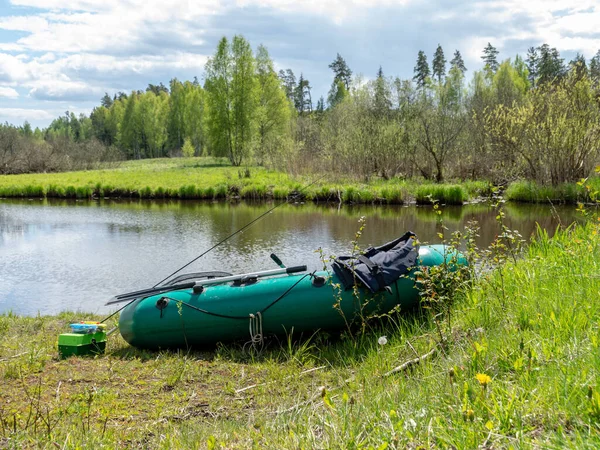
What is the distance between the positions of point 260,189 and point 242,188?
102cm

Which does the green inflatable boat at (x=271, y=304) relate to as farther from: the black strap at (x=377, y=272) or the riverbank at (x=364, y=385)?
the riverbank at (x=364, y=385)

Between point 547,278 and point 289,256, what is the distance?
7.28 m

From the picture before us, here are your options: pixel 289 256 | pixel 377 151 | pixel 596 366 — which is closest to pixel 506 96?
pixel 377 151

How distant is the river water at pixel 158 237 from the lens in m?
9.63

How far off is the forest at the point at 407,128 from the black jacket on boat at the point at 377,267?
15389 millimetres

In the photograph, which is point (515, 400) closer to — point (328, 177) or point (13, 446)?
point (13, 446)

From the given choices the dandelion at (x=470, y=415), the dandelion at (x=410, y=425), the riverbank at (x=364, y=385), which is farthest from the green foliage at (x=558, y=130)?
the dandelion at (x=470, y=415)

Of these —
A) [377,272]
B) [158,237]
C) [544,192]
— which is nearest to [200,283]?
[377,272]

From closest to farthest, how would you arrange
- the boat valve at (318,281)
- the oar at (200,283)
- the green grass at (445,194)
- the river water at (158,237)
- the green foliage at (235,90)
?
the boat valve at (318,281)
the oar at (200,283)
the river water at (158,237)
the green grass at (445,194)
the green foliage at (235,90)

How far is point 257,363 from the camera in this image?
5219 millimetres

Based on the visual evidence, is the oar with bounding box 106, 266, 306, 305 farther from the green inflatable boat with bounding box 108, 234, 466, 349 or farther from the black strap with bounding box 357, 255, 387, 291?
the black strap with bounding box 357, 255, 387, 291

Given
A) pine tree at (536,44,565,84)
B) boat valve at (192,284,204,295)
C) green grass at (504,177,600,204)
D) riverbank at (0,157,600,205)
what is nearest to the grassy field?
riverbank at (0,157,600,205)

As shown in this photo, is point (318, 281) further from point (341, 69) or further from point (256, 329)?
point (341, 69)

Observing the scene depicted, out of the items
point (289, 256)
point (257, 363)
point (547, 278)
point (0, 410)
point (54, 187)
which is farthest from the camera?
point (54, 187)
